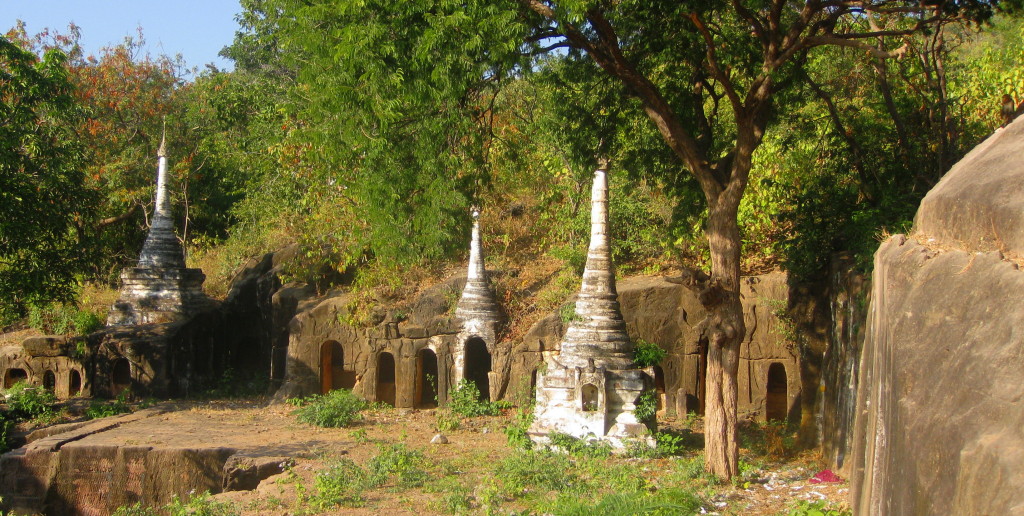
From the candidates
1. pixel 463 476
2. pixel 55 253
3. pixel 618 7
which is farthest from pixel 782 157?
pixel 55 253

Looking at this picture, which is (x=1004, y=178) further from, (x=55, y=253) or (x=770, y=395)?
(x=55, y=253)

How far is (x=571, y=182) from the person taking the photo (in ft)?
61.6

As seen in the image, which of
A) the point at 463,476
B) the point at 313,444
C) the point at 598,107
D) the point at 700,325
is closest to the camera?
the point at 463,476

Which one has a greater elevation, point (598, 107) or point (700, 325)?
point (598, 107)

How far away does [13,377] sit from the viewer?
18000 millimetres

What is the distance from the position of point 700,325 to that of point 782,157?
3290 mm

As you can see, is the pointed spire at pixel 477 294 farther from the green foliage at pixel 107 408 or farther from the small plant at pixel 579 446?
the green foliage at pixel 107 408

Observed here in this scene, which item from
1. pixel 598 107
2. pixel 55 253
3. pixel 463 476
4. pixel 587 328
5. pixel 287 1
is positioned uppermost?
pixel 287 1

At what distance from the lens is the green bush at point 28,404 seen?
14547 mm

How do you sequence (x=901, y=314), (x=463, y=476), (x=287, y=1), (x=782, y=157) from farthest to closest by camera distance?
(x=782, y=157) < (x=463, y=476) < (x=287, y=1) < (x=901, y=314)

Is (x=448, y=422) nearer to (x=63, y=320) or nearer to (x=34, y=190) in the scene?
(x=34, y=190)

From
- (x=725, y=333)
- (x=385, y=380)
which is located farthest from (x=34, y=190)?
(x=725, y=333)

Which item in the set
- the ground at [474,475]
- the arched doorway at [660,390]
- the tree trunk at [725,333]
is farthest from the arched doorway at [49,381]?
the tree trunk at [725,333]

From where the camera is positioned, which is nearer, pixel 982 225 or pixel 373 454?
pixel 982 225
